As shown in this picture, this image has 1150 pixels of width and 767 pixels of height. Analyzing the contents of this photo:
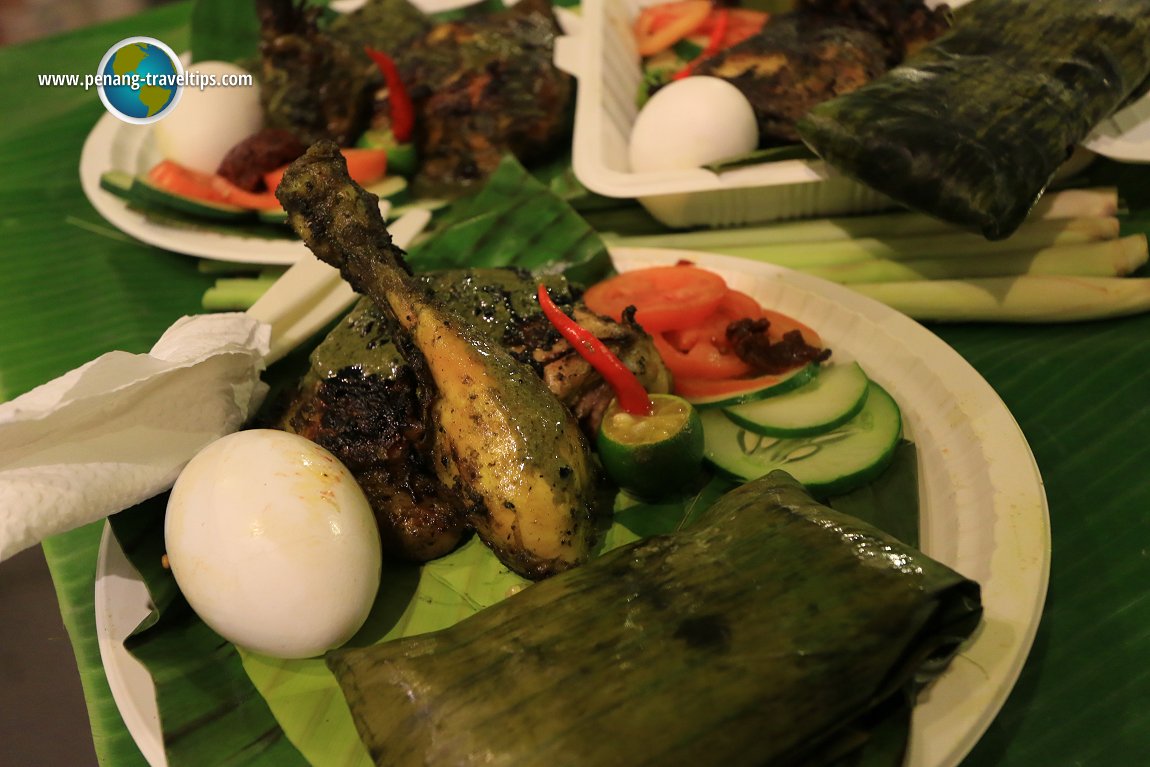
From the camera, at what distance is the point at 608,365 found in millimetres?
2219

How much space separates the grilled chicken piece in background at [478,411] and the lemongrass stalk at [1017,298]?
1582mm

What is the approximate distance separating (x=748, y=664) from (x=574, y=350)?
41.8 inches

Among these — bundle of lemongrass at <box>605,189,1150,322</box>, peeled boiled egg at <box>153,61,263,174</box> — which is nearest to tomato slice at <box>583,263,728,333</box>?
bundle of lemongrass at <box>605,189,1150,322</box>

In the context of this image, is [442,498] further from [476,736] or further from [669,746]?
[669,746]

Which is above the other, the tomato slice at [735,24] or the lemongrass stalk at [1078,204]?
the tomato slice at [735,24]

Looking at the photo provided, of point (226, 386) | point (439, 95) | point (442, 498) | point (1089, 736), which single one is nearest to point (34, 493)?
point (226, 386)

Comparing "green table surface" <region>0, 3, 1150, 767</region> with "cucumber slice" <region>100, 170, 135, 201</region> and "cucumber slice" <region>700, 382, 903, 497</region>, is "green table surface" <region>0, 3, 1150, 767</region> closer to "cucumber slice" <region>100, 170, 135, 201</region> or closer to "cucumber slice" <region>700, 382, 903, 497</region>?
"cucumber slice" <region>100, 170, 135, 201</region>

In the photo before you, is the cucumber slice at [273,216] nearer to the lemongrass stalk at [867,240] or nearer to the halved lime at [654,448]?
the lemongrass stalk at [867,240]

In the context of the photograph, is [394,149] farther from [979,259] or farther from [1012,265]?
[1012,265]

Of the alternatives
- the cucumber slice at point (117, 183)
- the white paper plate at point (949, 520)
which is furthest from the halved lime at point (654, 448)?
the cucumber slice at point (117, 183)

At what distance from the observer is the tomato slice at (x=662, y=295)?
2670 mm

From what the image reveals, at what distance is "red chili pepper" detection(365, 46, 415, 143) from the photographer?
4.00 meters

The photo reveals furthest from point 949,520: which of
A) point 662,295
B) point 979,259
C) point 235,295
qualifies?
point 235,295

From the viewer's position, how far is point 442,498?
7.20ft
